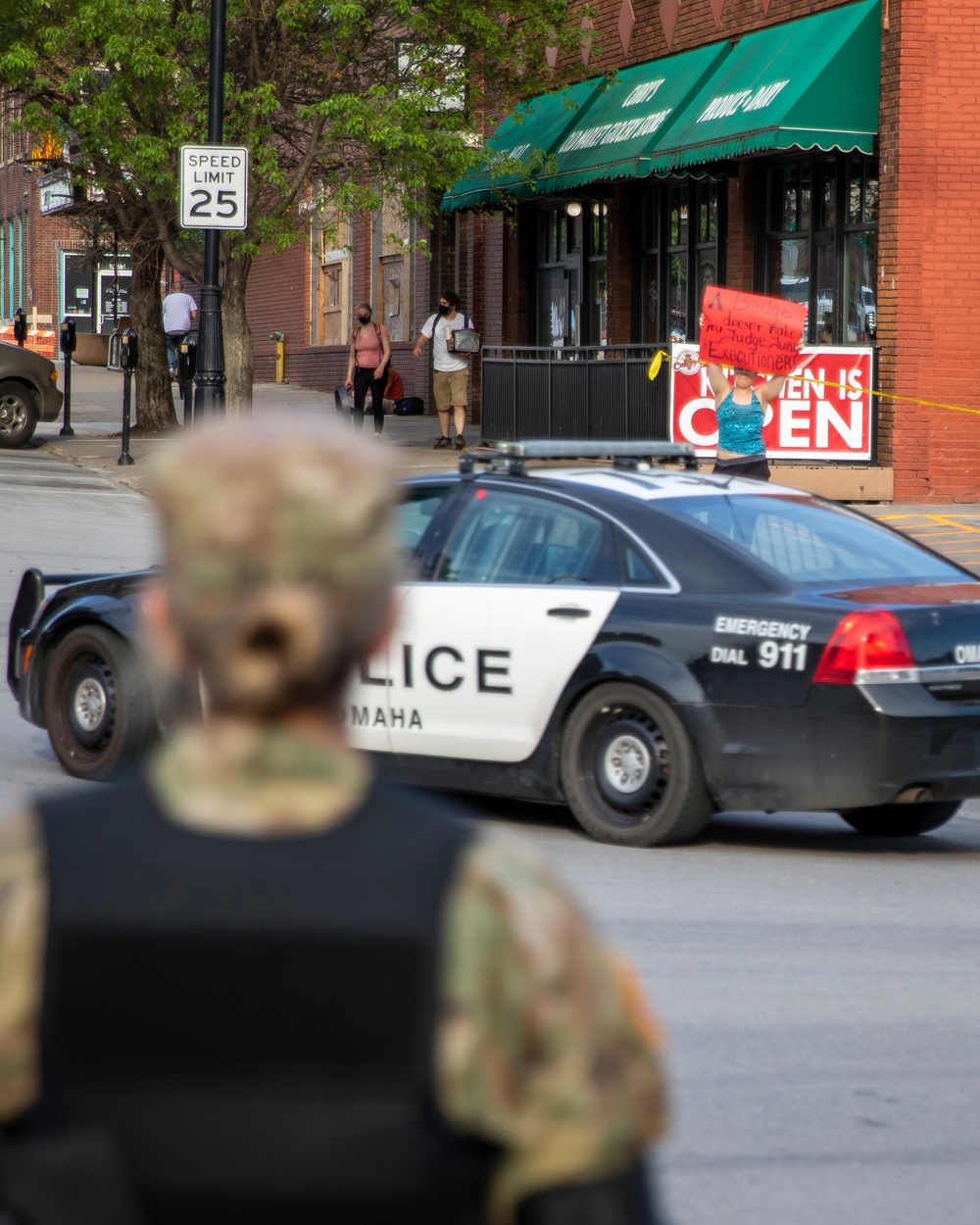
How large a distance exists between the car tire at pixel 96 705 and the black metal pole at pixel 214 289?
1059cm

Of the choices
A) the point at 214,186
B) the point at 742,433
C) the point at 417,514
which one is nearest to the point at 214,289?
the point at 214,186

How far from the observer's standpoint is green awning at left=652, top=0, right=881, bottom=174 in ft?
66.6

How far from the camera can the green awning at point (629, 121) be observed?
2331 centimetres

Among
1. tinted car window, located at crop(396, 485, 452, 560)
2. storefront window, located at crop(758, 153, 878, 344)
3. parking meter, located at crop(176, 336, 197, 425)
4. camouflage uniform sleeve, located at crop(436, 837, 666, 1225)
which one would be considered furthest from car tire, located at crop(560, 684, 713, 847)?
parking meter, located at crop(176, 336, 197, 425)

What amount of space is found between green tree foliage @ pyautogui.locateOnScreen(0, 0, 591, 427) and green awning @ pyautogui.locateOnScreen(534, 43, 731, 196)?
86 cm

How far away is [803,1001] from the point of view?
232 inches

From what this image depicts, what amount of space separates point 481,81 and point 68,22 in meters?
6.35

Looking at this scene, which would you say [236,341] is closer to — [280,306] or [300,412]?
[300,412]

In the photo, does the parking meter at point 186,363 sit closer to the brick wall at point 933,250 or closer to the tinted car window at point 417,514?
the brick wall at point 933,250

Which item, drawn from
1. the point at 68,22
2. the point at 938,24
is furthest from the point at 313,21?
the point at 938,24

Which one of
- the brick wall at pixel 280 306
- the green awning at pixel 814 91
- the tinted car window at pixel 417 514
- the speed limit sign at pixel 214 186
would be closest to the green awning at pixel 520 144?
the green awning at pixel 814 91

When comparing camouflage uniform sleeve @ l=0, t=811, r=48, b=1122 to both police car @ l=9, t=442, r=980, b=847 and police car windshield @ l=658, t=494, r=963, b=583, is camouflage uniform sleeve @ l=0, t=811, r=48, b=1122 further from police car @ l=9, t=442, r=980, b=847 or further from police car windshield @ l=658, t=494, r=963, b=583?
police car windshield @ l=658, t=494, r=963, b=583

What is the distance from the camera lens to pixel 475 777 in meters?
8.25

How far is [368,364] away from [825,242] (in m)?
7.25
